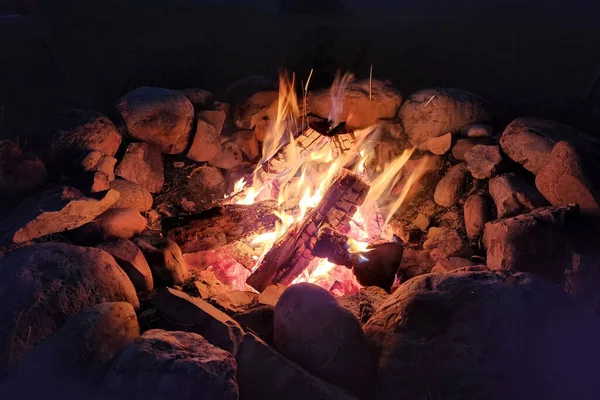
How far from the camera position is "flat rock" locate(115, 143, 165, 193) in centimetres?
416

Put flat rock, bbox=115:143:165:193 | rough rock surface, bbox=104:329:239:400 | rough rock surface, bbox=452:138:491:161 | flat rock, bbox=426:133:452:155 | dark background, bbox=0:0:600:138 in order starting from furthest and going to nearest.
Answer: dark background, bbox=0:0:600:138, flat rock, bbox=426:133:452:155, rough rock surface, bbox=452:138:491:161, flat rock, bbox=115:143:165:193, rough rock surface, bbox=104:329:239:400

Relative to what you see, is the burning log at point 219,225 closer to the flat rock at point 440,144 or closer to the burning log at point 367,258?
the burning log at point 367,258

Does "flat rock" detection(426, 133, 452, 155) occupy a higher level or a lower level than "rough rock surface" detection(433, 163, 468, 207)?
higher

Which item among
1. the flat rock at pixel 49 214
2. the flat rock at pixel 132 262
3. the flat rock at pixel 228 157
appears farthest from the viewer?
the flat rock at pixel 228 157

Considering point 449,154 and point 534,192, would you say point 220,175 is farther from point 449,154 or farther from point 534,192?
point 534,192

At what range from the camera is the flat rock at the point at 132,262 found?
312 cm

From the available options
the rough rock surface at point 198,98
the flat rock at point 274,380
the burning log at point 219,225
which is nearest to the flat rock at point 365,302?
the flat rock at point 274,380

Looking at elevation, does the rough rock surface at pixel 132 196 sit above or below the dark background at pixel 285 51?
below

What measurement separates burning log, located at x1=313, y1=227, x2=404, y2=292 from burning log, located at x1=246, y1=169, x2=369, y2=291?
15cm

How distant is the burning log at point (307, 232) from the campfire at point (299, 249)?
0.07 feet

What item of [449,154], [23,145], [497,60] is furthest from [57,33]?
[497,60]

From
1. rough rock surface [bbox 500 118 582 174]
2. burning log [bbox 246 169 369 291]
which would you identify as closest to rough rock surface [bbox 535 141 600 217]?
rough rock surface [bbox 500 118 582 174]

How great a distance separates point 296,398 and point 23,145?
3558 mm

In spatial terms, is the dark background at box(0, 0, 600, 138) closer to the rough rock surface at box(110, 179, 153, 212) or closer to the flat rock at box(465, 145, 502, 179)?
the flat rock at box(465, 145, 502, 179)
